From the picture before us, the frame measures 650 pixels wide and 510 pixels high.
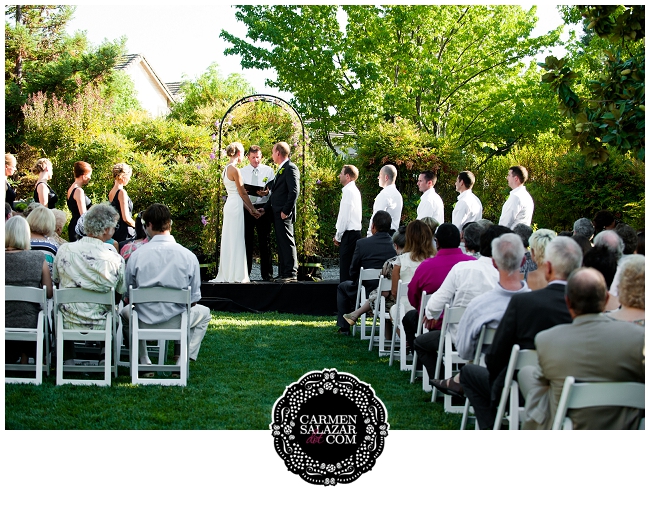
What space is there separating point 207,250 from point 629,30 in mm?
6721

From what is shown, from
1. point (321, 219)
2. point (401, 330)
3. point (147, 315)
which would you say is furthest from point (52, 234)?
point (321, 219)

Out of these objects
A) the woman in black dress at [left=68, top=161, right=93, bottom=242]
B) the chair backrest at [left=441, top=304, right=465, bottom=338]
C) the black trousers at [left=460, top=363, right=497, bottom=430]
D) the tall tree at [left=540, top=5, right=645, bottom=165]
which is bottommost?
the black trousers at [left=460, top=363, right=497, bottom=430]

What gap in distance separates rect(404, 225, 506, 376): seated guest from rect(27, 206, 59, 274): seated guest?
3.08 meters

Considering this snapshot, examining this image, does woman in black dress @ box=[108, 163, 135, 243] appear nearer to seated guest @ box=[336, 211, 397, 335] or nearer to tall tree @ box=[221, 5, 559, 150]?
seated guest @ box=[336, 211, 397, 335]

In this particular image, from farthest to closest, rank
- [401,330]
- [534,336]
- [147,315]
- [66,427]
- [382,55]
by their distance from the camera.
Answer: [382,55], [401,330], [147,315], [66,427], [534,336]

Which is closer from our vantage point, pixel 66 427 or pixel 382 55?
pixel 66 427

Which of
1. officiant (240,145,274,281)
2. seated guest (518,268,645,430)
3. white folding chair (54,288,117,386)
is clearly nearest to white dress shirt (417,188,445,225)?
officiant (240,145,274,281)

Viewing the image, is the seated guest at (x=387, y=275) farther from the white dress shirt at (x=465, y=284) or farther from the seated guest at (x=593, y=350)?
the seated guest at (x=593, y=350)

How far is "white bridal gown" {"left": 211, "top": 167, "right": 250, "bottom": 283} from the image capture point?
994 cm

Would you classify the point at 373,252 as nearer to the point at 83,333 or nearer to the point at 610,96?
the point at 610,96

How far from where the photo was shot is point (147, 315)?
5.91 metres

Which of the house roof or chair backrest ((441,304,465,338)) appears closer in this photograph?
chair backrest ((441,304,465,338))

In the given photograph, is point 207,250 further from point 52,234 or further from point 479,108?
point 479,108

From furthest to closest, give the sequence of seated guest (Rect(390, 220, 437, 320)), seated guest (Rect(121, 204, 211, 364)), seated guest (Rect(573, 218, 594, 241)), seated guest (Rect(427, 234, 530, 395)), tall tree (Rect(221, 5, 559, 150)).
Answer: tall tree (Rect(221, 5, 559, 150)), seated guest (Rect(573, 218, 594, 241)), seated guest (Rect(390, 220, 437, 320)), seated guest (Rect(121, 204, 211, 364)), seated guest (Rect(427, 234, 530, 395))
